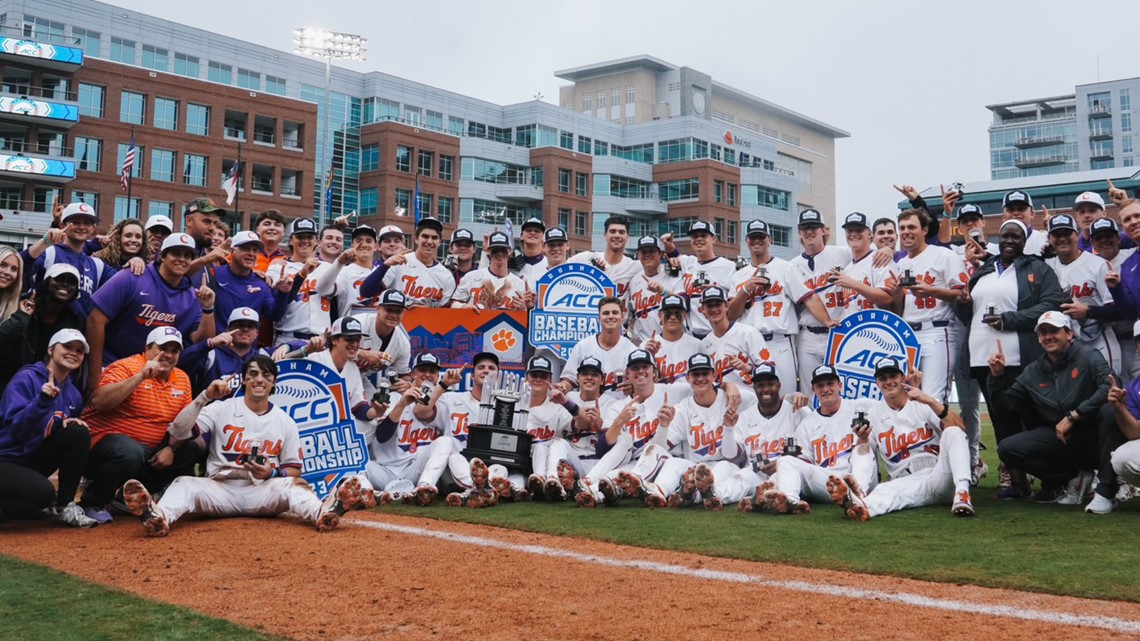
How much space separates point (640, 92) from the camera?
86.9 metres

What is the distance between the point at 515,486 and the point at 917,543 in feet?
12.8

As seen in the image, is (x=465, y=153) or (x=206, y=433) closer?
(x=206, y=433)

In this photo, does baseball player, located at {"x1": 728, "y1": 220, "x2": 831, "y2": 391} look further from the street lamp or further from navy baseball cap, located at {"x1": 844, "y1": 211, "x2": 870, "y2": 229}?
the street lamp

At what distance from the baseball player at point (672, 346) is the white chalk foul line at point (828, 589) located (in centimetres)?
363

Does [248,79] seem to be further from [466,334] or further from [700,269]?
[700,269]

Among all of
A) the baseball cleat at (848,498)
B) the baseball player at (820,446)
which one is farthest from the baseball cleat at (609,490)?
the baseball cleat at (848,498)

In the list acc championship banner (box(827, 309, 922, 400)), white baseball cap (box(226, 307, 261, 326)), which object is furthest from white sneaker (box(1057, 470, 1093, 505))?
white baseball cap (box(226, 307, 261, 326))

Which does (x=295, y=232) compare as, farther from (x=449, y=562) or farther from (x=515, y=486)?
(x=449, y=562)

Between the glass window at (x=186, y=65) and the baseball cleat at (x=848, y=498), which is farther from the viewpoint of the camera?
the glass window at (x=186, y=65)

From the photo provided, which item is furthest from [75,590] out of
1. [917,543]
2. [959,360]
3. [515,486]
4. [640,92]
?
[640,92]

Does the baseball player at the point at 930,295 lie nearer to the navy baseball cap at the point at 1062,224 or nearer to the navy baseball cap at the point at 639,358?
the navy baseball cap at the point at 1062,224

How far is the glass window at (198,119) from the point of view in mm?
52375

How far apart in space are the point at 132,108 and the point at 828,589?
174ft

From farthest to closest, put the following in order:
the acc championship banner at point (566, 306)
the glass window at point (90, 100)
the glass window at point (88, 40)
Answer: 1. the glass window at point (88, 40)
2. the glass window at point (90, 100)
3. the acc championship banner at point (566, 306)
